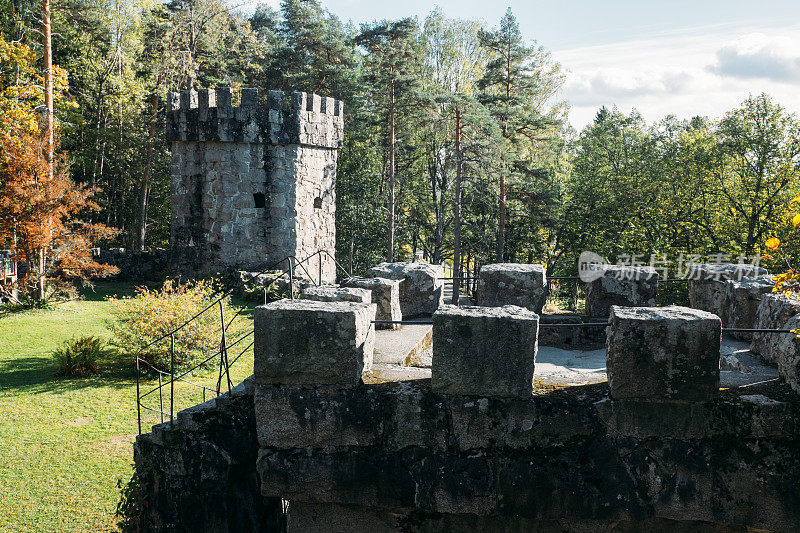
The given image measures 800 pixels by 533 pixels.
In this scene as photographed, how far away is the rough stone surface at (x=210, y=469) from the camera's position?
4.51 m

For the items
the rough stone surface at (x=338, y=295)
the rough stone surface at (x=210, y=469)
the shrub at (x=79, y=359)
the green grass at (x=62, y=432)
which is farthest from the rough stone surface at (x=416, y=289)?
the shrub at (x=79, y=359)

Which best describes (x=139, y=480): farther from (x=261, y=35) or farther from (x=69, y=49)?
(x=261, y=35)

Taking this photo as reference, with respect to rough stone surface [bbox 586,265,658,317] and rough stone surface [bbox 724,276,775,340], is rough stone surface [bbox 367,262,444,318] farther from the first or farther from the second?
rough stone surface [bbox 724,276,775,340]

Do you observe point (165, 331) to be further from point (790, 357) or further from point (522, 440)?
point (790, 357)

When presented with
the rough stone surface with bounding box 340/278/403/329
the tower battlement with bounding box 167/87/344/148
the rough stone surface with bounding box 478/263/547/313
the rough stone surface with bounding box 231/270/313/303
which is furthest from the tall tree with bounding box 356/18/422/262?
the rough stone surface with bounding box 340/278/403/329

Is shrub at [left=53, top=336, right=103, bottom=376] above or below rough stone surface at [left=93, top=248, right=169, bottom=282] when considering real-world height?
below

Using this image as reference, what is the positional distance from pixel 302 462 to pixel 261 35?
113 ft

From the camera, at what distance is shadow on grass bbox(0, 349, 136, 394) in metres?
9.90

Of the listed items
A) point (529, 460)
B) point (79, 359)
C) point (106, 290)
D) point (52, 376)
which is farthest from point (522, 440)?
point (106, 290)

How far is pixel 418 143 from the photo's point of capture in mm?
29344

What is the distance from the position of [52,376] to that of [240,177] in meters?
8.73

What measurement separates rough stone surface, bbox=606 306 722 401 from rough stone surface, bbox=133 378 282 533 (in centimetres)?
252

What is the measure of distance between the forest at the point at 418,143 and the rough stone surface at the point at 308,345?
47.4 feet

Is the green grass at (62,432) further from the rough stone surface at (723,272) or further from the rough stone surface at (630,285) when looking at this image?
the rough stone surface at (723,272)
